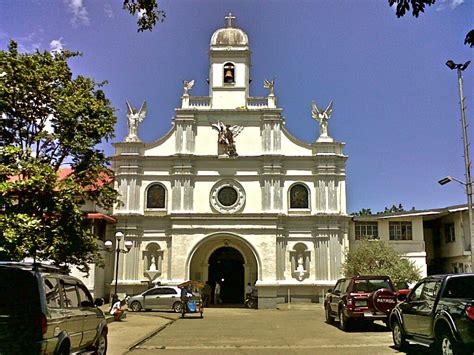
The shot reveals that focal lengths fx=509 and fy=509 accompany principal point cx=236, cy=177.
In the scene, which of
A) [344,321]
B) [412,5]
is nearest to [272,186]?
[344,321]

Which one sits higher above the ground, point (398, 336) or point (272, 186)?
point (272, 186)

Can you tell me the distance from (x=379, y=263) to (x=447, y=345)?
21.1 meters

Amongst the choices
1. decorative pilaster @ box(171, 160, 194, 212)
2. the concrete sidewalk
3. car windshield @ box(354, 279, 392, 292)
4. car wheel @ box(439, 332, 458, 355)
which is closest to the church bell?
decorative pilaster @ box(171, 160, 194, 212)

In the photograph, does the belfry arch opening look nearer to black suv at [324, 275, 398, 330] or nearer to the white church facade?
the white church facade

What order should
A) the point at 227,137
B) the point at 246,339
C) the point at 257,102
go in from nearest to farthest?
1. the point at 246,339
2. the point at 227,137
3. the point at 257,102

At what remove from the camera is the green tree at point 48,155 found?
17.5 m

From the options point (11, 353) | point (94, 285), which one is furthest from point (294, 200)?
point (11, 353)

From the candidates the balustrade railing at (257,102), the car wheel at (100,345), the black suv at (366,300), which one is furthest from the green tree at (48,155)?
the balustrade railing at (257,102)

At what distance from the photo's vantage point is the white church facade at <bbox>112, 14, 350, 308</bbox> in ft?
109

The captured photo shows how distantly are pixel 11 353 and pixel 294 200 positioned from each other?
28.6 metres

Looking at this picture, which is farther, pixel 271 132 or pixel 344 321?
pixel 271 132

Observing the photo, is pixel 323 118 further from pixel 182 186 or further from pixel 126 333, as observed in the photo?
pixel 126 333

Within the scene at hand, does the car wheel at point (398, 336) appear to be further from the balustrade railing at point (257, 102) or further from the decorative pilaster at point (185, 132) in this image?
the balustrade railing at point (257, 102)

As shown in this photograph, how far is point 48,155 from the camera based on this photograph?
1997 cm
